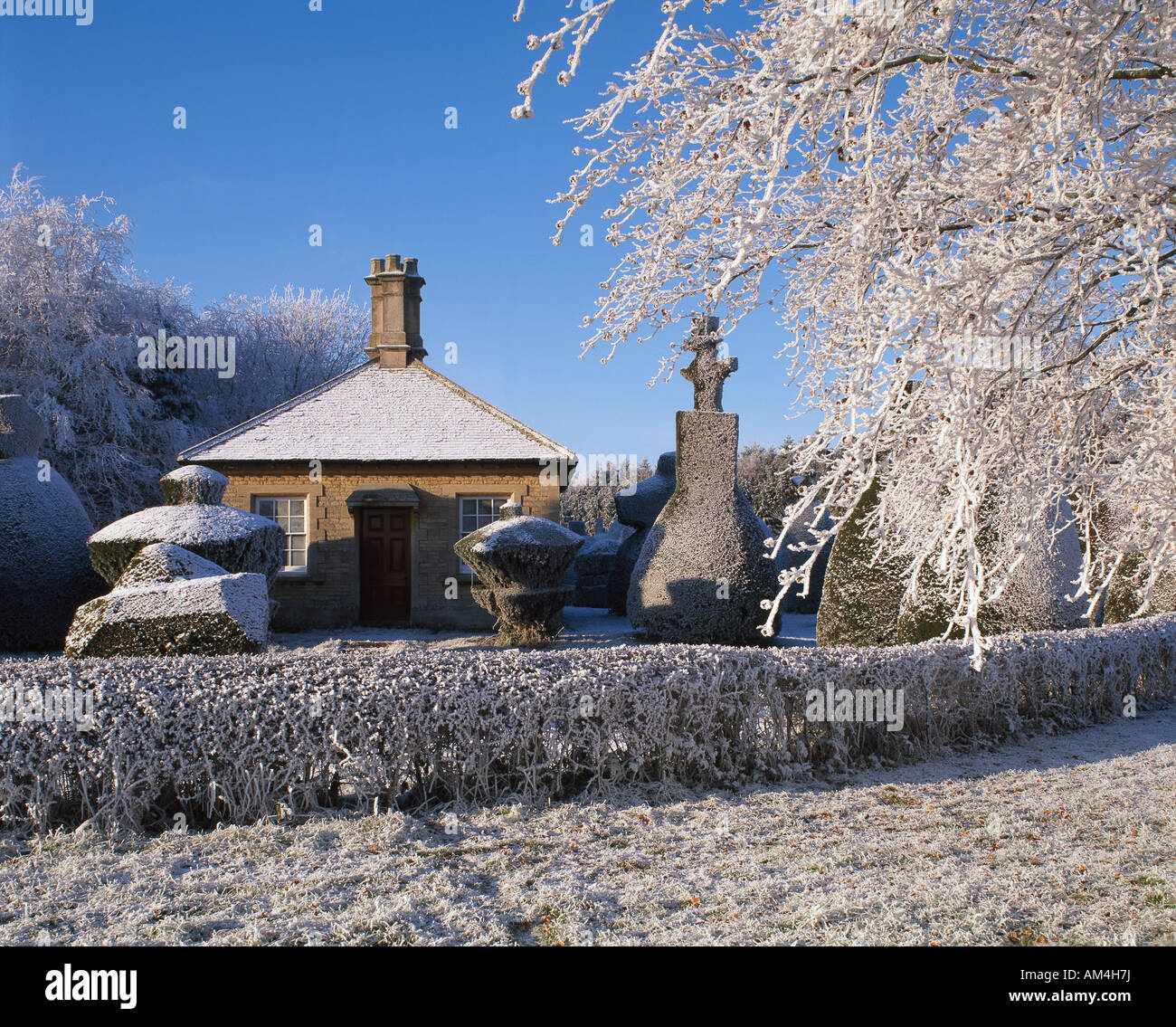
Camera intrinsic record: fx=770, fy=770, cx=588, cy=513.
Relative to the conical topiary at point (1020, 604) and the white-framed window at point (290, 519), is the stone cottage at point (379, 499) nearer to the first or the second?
the white-framed window at point (290, 519)

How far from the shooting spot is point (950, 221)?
14.5 feet

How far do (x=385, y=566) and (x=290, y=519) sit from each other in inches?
87.1

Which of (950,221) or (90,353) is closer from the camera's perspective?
(950,221)

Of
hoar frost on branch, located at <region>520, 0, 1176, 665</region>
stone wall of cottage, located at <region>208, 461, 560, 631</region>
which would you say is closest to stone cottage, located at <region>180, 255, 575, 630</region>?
stone wall of cottage, located at <region>208, 461, 560, 631</region>

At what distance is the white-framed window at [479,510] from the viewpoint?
16328 mm

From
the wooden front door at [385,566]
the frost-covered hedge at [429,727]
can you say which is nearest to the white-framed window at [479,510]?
the wooden front door at [385,566]

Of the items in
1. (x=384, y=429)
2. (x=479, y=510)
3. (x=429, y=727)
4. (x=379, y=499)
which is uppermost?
(x=384, y=429)

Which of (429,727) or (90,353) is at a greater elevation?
(90,353)

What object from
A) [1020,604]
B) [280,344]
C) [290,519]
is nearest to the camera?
[1020,604]

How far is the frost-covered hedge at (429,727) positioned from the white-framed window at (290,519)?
10.5 m

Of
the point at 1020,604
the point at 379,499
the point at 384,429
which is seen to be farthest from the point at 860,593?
the point at 384,429

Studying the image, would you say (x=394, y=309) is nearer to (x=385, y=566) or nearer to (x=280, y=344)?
(x=385, y=566)

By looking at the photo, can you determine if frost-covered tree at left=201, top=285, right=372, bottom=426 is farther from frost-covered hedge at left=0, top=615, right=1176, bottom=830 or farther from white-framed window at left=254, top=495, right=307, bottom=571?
frost-covered hedge at left=0, top=615, right=1176, bottom=830
